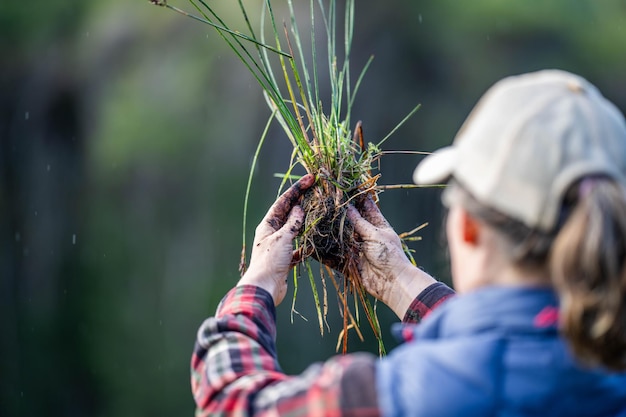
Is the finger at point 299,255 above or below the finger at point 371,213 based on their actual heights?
below

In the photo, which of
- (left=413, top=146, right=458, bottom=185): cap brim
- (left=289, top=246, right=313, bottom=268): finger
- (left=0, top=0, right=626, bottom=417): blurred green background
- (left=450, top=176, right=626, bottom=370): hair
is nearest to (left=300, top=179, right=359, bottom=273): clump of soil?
(left=289, top=246, right=313, bottom=268): finger

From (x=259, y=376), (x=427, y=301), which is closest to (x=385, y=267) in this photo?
(x=427, y=301)

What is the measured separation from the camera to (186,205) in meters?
4.90

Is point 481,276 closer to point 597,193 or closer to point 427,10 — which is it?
point 597,193

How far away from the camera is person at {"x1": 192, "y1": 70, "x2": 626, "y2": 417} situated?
1.83 ft

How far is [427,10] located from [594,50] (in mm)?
1075

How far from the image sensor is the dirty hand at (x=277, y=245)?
96 cm

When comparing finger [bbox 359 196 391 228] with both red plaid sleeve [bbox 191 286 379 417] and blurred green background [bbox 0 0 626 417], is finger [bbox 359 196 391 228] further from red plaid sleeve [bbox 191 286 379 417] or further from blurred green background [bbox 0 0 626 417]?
blurred green background [bbox 0 0 626 417]

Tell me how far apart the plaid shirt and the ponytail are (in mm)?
160

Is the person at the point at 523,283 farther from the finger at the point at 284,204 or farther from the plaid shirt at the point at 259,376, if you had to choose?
the finger at the point at 284,204

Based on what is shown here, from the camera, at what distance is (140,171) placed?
4887 mm

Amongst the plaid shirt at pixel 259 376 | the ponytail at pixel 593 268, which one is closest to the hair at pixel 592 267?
the ponytail at pixel 593 268

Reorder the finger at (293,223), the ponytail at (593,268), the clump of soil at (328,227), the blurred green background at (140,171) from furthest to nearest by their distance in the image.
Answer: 1. the blurred green background at (140,171)
2. the clump of soil at (328,227)
3. the finger at (293,223)
4. the ponytail at (593,268)

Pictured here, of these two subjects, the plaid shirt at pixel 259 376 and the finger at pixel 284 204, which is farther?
the finger at pixel 284 204
